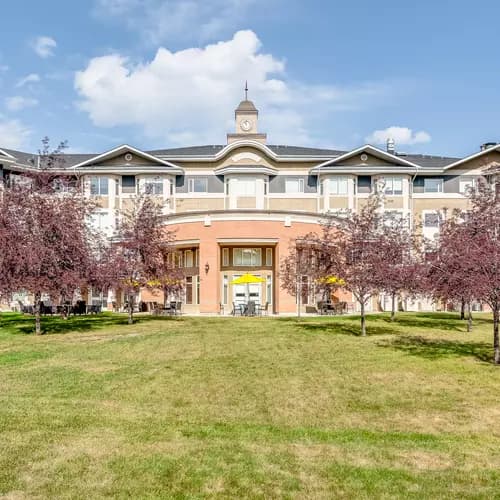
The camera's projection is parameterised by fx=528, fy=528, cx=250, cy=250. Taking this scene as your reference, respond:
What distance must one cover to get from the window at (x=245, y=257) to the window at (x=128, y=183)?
39.9ft

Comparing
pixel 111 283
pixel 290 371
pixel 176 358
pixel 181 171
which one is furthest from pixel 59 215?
pixel 181 171

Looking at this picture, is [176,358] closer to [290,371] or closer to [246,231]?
[290,371]

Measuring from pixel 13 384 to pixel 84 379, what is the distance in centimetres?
127

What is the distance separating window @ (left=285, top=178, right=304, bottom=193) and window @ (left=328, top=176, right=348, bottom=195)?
2116 mm

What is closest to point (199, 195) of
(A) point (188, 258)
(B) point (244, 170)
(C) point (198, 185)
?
(C) point (198, 185)

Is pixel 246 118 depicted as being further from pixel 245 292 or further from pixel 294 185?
pixel 245 292

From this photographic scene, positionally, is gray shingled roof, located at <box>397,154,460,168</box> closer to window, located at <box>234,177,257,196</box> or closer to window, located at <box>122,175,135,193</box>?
window, located at <box>234,177,257,196</box>

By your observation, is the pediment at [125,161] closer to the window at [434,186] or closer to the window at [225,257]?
the window at [225,257]

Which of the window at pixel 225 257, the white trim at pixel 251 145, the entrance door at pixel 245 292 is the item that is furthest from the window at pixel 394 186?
the window at pixel 225 257

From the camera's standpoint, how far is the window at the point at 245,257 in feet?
102

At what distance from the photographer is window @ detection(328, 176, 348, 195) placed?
39.1 meters

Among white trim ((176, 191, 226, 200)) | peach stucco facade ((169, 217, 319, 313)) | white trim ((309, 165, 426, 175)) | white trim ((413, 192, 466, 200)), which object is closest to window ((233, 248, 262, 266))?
peach stucco facade ((169, 217, 319, 313))

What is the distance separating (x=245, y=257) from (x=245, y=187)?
872 centimetres

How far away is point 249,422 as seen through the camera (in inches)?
294
